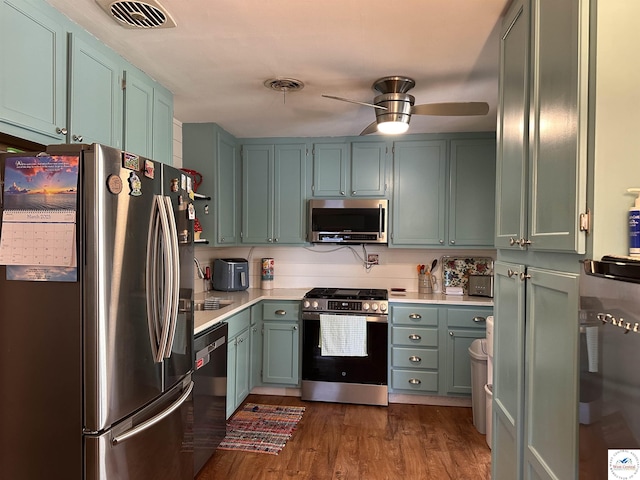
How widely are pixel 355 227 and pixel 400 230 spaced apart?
0.43 m

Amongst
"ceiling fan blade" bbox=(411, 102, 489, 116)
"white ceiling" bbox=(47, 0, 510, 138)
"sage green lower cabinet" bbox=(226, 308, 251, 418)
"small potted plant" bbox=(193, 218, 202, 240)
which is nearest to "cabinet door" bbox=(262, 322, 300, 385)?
"sage green lower cabinet" bbox=(226, 308, 251, 418)

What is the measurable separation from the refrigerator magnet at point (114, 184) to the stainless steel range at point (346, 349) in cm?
217

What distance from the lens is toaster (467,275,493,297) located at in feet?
11.8

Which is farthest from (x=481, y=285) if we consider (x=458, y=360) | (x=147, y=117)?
(x=147, y=117)

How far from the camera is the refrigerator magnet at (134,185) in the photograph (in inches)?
62.6

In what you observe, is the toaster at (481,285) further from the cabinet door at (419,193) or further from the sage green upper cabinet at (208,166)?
the sage green upper cabinet at (208,166)

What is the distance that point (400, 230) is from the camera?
371 centimetres

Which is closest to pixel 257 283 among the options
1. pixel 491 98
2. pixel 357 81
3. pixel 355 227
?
pixel 355 227

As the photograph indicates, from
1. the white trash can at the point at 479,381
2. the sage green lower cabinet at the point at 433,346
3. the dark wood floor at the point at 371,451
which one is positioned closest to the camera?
the dark wood floor at the point at 371,451

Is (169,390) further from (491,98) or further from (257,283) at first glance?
(491,98)

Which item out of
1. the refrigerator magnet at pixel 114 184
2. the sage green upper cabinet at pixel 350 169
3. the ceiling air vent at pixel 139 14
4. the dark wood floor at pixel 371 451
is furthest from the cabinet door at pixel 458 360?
the ceiling air vent at pixel 139 14

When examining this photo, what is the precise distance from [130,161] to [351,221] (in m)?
2.35

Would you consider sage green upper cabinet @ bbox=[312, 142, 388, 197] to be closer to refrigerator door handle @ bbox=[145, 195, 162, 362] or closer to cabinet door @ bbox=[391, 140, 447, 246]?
cabinet door @ bbox=[391, 140, 447, 246]

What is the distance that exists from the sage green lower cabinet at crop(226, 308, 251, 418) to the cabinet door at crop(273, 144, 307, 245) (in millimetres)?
896
